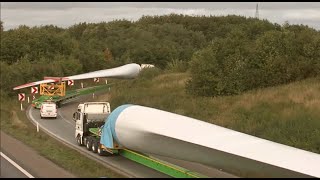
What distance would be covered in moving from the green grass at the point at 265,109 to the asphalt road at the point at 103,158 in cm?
540

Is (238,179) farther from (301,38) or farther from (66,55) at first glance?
(66,55)

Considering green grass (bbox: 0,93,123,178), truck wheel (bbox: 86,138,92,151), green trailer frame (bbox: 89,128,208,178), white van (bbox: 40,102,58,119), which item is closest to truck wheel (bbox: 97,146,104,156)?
green grass (bbox: 0,93,123,178)

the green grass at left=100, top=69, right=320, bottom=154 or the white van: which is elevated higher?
the green grass at left=100, top=69, right=320, bottom=154

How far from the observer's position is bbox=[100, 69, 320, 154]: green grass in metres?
23.8

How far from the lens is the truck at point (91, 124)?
82.8 feet

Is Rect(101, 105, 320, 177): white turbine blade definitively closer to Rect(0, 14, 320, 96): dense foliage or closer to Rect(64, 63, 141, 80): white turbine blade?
Rect(0, 14, 320, 96): dense foliage

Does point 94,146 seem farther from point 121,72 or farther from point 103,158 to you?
point 121,72

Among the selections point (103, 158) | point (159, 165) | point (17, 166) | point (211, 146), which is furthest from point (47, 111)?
point (211, 146)

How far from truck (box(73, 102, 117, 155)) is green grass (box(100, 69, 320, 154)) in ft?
26.2

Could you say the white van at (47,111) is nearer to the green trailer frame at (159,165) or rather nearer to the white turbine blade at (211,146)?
the green trailer frame at (159,165)

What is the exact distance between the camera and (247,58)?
38.8 m

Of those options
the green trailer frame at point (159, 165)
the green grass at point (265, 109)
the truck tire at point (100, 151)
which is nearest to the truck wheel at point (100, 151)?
the truck tire at point (100, 151)

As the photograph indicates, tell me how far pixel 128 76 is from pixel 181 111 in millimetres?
28433

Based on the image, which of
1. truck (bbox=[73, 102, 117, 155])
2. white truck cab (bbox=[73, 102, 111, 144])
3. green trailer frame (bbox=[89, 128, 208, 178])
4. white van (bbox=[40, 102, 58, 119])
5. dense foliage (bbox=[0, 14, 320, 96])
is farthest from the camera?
white van (bbox=[40, 102, 58, 119])
